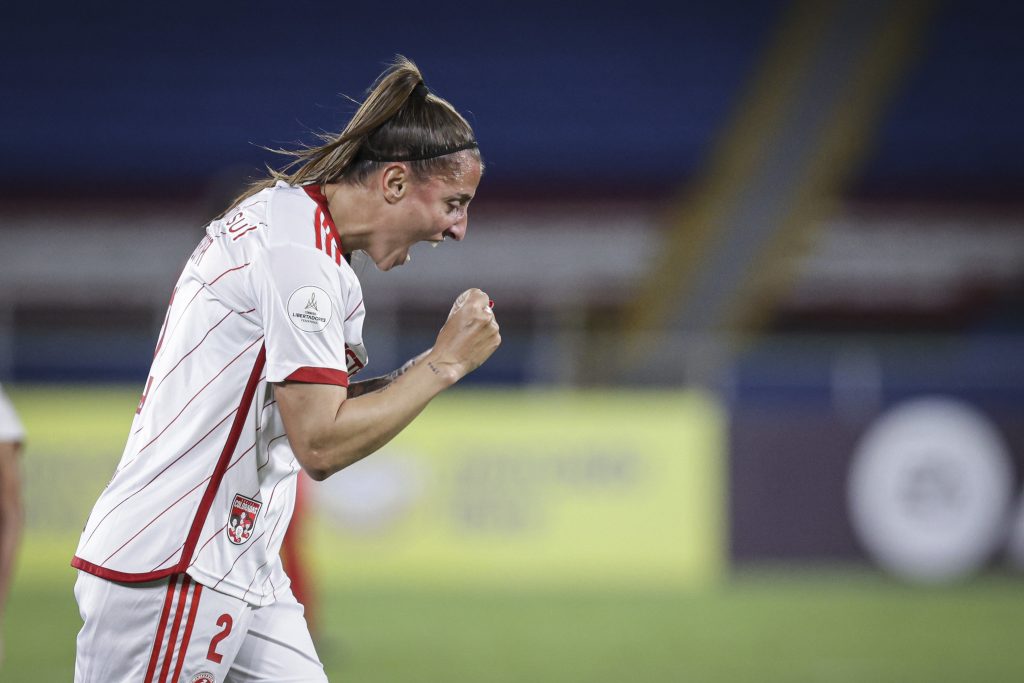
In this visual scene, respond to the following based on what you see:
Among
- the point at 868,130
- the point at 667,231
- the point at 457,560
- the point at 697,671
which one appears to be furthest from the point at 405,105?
the point at 868,130

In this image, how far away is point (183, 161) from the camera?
16531 mm

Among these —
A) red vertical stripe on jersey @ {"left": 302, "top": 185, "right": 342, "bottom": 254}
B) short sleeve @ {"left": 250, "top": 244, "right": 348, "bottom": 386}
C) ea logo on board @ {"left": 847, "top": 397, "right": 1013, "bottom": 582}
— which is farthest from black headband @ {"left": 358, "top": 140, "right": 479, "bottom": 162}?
ea logo on board @ {"left": 847, "top": 397, "right": 1013, "bottom": 582}

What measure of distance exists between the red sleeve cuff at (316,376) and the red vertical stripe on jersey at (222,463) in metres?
0.13

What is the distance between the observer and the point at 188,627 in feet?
8.73

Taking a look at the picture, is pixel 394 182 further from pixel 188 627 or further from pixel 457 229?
A: pixel 188 627

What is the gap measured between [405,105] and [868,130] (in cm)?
1473

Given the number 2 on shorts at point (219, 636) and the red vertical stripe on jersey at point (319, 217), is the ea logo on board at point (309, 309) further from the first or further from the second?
the number 2 on shorts at point (219, 636)

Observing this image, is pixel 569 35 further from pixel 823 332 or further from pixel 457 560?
pixel 457 560

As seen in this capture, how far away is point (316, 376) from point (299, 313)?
0.40ft

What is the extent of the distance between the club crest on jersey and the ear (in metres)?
0.67

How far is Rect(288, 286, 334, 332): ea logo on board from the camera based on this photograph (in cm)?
252

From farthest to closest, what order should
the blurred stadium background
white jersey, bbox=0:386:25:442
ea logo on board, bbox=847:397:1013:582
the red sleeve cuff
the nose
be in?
ea logo on board, bbox=847:397:1013:582 < the blurred stadium background < white jersey, bbox=0:386:25:442 < the nose < the red sleeve cuff

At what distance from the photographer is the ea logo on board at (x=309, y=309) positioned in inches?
99.0

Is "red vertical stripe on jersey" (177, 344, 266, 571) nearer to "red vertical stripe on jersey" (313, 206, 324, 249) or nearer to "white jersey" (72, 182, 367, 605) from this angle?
"white jersey" (72, 182, 367, 605)
